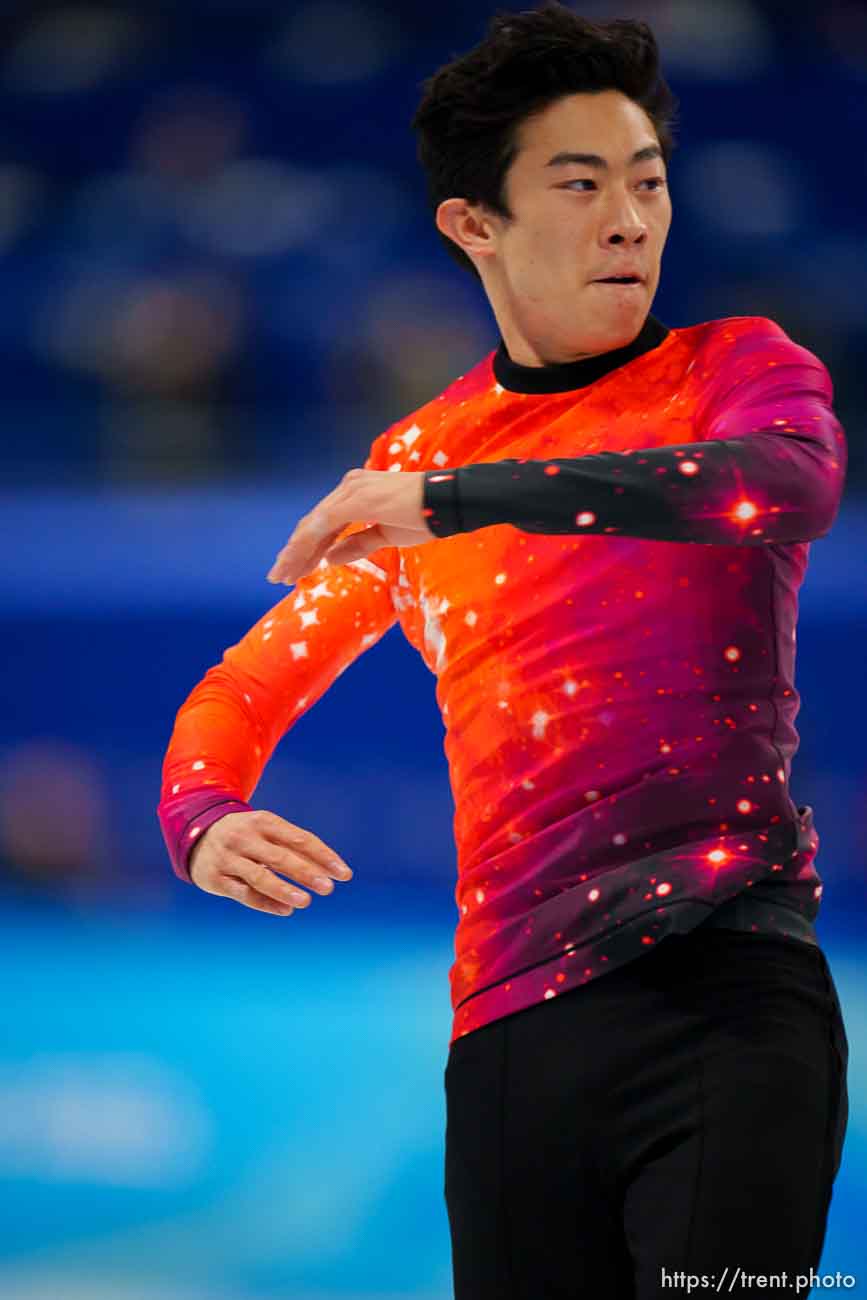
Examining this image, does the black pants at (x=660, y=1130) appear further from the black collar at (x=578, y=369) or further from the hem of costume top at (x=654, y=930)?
the black collar at (x=578, y=369)

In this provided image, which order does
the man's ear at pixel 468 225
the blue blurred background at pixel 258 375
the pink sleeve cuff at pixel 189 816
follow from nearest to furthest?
the pink sleeve cuff at pixel 189 816, the man's ear at pixel 468 225, the blue blurred background at pixel 258 375

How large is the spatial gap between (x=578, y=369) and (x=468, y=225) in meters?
0.23

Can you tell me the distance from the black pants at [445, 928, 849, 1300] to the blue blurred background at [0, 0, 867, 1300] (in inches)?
124

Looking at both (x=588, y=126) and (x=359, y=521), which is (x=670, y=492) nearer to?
(x=359, y=521)

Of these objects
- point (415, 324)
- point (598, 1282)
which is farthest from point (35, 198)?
point (598, 1282)

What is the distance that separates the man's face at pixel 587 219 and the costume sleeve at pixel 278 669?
25 cm

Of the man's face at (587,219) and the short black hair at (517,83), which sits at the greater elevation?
the short black hair at (517,83)

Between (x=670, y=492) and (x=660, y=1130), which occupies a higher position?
(x=670, y=492)

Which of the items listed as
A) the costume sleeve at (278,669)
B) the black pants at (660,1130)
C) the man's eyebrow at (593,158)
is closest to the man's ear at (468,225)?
the man's eyebrow at (593,158)

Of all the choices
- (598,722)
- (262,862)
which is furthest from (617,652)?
A: (262,862)

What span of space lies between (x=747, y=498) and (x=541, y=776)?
1.05 feet

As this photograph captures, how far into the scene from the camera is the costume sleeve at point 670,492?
4.04 ft

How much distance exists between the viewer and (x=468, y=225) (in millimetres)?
1676

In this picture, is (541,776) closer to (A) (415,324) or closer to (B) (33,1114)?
(B) (33,1114)
